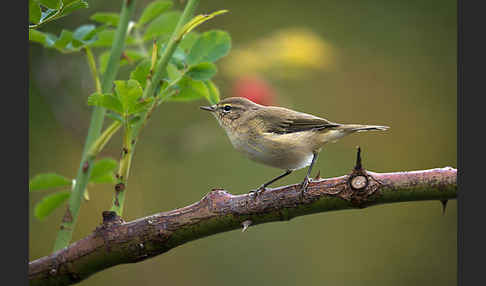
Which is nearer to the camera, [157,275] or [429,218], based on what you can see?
[157,275]

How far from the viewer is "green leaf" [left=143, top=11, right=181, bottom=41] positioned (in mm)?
2127

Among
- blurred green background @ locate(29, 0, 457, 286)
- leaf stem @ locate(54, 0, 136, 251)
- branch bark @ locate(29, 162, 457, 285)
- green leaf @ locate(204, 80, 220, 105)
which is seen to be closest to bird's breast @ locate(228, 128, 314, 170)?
green leaf @ locate(204, 80, 220, 105)

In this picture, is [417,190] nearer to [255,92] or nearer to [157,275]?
[255,92]

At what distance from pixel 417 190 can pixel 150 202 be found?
10.7 ft

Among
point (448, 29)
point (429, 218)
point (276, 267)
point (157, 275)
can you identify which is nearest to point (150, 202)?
point (157, 275)

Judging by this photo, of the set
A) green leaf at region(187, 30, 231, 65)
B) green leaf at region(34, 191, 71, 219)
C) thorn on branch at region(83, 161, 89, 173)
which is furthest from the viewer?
green leaf at region(34, 191, 71, 219)

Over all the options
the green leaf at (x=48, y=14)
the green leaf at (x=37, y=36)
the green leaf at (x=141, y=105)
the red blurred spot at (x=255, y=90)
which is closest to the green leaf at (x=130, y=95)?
the green leaf at (x=141, y=105)

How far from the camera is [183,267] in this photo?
446cm

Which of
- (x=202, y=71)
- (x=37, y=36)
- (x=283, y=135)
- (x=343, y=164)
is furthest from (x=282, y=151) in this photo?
(x=343, y=164)

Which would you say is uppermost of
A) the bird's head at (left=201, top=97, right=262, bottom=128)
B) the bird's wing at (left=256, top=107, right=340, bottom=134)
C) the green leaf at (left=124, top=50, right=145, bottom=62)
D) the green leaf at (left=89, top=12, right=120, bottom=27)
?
the green leaf at (left=89, top=12, right=120, bottom=27)

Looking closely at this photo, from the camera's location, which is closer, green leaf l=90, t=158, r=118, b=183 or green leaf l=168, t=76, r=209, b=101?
green leaf l=168, t=76, r=209, b=101

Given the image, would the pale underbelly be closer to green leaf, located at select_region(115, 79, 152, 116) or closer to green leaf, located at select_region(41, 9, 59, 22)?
green leaf, located at select_region(115, 79, 152, 116)

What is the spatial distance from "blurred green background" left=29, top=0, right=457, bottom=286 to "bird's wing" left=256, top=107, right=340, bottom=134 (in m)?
1.53

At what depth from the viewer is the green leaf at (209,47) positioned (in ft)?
6.04
